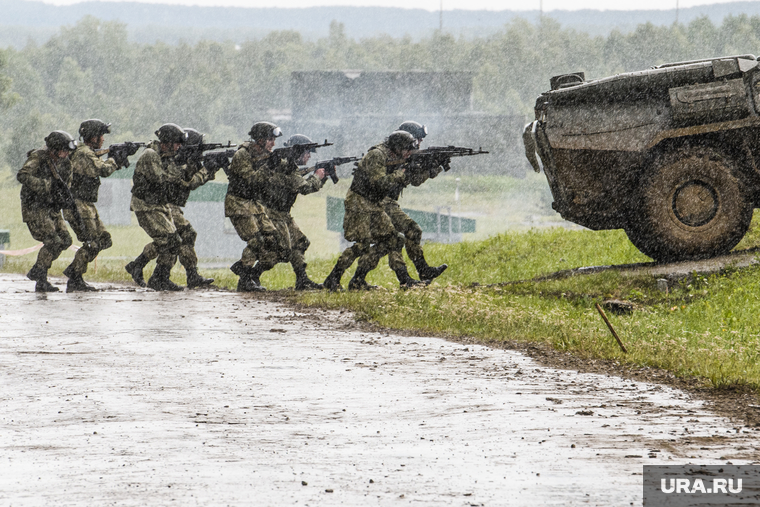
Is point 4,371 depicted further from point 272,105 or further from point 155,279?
point 272,105

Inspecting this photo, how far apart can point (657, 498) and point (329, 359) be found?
14.6 feet

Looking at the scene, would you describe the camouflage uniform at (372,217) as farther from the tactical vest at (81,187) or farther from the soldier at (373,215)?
the tactical vest at (81,187)

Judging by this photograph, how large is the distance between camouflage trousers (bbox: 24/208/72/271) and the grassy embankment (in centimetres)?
372

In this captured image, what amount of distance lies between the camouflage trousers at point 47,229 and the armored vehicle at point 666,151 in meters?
6.65

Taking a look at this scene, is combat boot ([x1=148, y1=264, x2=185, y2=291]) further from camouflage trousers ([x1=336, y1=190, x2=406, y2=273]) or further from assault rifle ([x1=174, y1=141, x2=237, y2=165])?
camouflage trousers ([x1=336, y1=190, x2=406, y2=273])

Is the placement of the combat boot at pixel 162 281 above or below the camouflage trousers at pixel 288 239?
below

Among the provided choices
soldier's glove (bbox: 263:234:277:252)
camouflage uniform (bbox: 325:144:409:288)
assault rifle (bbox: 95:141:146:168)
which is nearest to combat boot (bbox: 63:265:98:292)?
assault rifle (bbox: 95:141:146:168)

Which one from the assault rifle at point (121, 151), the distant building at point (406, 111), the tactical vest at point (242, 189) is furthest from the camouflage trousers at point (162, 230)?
the distant building at point (406, 111)

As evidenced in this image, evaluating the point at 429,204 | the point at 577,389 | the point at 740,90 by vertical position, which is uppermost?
the point at 740,90

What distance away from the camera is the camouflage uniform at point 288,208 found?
14.9 meters

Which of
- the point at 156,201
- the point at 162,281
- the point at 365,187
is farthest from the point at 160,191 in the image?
the point at 365,187

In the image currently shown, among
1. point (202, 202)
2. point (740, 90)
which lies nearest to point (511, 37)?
point (202, 202)

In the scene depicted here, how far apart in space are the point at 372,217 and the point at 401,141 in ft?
3.36

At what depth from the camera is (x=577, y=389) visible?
23.5ft
